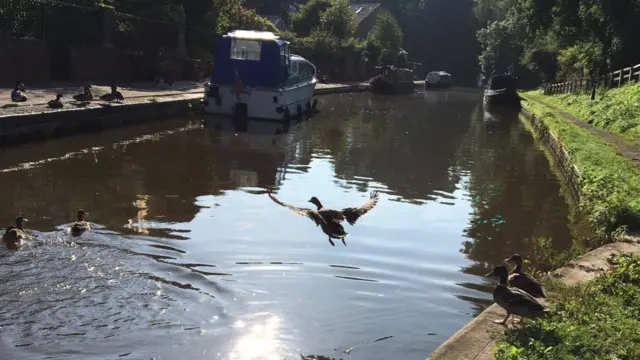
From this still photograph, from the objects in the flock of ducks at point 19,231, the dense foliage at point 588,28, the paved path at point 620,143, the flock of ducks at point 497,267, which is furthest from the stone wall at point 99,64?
the dense foliage at point 588,28

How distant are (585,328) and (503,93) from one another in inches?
1475

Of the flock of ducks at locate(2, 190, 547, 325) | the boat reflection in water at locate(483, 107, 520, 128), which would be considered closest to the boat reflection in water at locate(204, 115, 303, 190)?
the flock of ducks at locate(2, 190, 547, 325)

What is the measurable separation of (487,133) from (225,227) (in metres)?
17.9

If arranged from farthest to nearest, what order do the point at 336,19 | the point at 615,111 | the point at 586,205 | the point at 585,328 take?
1. the point at 336,19
2. the point at 615,111
3. the point at 586,205
4. the point at 585,328

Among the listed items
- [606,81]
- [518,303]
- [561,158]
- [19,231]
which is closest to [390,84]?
[606,81]

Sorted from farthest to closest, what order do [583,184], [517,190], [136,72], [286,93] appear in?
1. [136,72]
2. [286,93]
3. [517,190]
4. [583,184]

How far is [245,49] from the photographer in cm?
2516

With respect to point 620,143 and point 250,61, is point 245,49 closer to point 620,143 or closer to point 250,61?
point 250,61

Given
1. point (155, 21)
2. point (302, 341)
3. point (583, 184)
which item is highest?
point (155, 21)

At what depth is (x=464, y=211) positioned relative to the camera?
12.0 meters

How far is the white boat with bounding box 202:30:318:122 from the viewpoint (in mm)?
24438

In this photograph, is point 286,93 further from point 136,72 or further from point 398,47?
point 398,47

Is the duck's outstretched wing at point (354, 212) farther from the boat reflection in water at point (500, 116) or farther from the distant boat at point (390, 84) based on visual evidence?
the distant boat at point (390, 84)

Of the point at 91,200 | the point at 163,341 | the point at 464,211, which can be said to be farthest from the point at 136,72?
the point at 163,341
